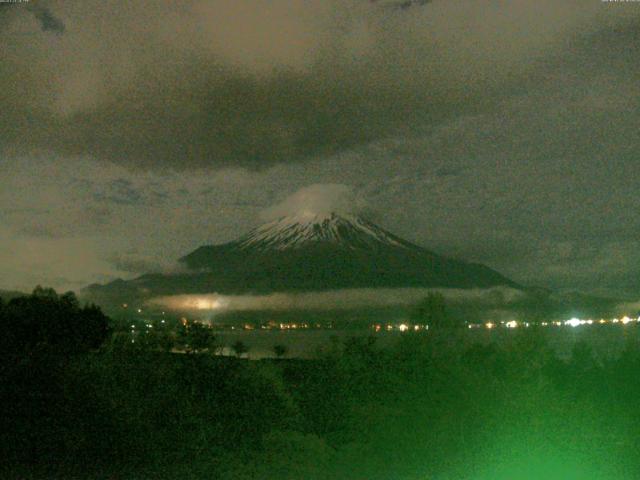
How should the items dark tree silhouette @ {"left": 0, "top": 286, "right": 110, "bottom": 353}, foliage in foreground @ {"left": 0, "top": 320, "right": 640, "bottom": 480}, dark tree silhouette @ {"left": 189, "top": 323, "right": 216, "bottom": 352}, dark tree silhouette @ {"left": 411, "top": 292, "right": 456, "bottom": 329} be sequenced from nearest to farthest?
foliage in foreground @ {"left": 0, "top": 320, "right": 640, "bottom": 480} < dark tree silhouette @ {"left": 411, "top": 292, "right": 456, "bottom": 329} < dark tree silhouette @ {"left": 189, "top": 323, "right": 216, "bottom": 352} < dark tree silhouette @ {"left": 0, "top": 286, "right": 110, "bottom": 353}

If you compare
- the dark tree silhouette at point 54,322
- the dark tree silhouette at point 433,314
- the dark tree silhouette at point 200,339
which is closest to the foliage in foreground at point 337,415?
the dark tree silhouette at point 433,314

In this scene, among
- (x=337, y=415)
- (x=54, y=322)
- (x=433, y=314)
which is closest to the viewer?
(x=337, y=415)

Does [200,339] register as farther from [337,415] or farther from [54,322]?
[54,322]

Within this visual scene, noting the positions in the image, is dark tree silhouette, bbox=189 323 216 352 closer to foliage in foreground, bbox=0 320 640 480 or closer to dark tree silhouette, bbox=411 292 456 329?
foliage in foreground, bbox=0 320 640 480

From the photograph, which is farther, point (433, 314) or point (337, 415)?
point (433, 314)

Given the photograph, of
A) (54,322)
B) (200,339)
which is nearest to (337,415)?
(200,339)

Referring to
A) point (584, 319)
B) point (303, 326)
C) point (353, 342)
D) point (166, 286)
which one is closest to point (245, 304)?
point (303, 326)

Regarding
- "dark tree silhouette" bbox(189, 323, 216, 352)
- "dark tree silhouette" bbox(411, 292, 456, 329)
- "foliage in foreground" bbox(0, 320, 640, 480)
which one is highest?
"dark tree silhouette" bbox(411, 292, 456, 329)

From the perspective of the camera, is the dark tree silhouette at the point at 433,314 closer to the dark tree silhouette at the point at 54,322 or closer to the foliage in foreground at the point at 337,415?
the foliage in foreground at the point at 337,415

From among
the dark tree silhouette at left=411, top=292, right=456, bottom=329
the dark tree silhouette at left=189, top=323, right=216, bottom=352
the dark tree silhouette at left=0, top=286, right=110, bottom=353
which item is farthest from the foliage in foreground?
the dark tree silhouette at left=0, top=286, right=110, bottom=353

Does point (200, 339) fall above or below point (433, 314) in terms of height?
below

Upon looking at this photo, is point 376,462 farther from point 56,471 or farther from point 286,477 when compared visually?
point 56,471

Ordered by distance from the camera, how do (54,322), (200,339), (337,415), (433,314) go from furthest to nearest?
(54,322) → (200,339) → (433,314) → (337,415)

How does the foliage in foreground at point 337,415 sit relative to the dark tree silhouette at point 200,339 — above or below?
below
